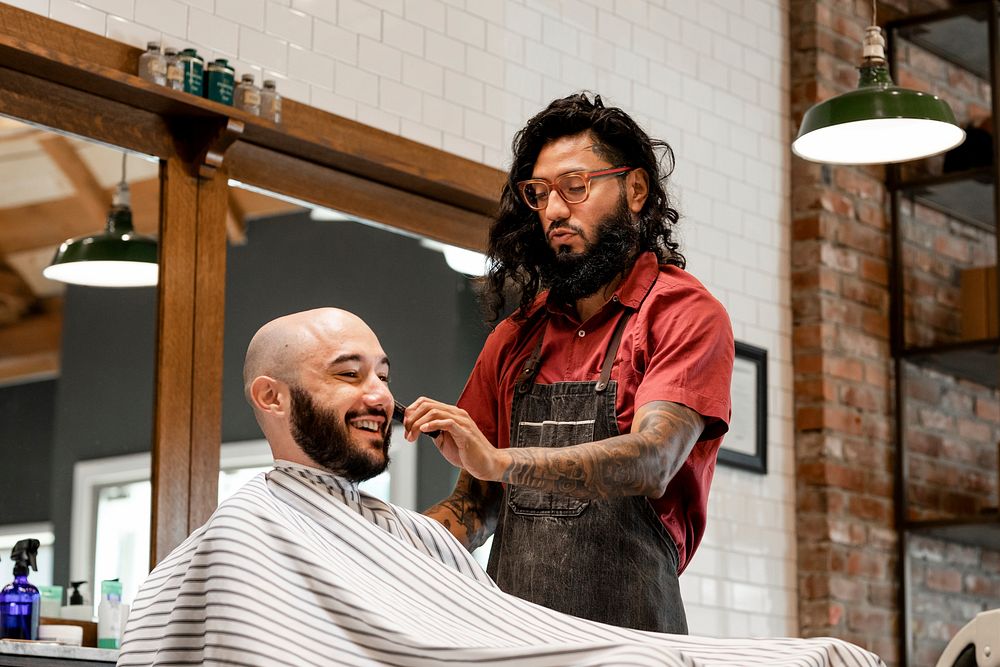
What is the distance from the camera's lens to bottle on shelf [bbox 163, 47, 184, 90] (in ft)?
12.0

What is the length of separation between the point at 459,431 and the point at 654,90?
316 cm

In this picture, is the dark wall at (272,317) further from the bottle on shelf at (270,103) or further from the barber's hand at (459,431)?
the barber's hand at (459,431)

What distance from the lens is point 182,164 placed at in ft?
12.4

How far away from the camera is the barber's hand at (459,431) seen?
218cm

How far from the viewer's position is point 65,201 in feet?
11.6

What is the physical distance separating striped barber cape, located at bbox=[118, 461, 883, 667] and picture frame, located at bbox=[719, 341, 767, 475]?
305 centimetres

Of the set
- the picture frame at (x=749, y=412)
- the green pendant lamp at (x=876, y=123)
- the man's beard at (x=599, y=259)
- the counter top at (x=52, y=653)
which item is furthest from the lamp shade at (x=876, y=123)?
the counter top at (x=52, y=653)

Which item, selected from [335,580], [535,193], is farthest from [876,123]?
[335,580]

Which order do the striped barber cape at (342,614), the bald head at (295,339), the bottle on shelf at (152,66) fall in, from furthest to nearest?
the bottle on shelf at (152,66) → the bald head at (295,339) → the striped barber cape at (342,614)

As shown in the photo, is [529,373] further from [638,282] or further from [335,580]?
[335,580]

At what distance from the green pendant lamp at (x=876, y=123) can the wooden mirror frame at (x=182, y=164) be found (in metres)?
1.24

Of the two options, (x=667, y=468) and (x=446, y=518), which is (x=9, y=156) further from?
(x=667, y=468)

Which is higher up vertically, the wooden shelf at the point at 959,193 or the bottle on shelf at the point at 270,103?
the wooden shelf at the point at 959,193

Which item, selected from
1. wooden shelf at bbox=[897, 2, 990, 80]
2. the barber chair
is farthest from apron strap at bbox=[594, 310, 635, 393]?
wooden shelf at bbox=[897, 2, 990, 80]
